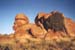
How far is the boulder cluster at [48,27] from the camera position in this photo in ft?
59.5

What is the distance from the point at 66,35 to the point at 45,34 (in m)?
1.44

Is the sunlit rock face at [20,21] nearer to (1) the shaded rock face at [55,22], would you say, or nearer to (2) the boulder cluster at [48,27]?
(2) the boulder cluster at [48,27]

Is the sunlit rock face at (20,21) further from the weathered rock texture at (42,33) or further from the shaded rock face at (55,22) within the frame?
the shaded rock face at (55,22)

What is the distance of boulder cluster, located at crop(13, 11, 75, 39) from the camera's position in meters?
18.1

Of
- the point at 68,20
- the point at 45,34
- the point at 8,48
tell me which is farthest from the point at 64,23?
the point at 8,48

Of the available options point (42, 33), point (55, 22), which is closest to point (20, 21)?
point (42, 33)

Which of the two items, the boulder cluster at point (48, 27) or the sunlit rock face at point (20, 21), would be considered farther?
the sunlit rock face at point (20, 21)

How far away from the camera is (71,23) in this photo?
62.7 ft

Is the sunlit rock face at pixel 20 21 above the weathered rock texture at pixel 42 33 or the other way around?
above

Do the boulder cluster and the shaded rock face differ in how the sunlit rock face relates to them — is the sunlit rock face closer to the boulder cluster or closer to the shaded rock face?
the boulder cluster

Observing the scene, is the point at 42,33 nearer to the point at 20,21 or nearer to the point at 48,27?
the point at 48,27

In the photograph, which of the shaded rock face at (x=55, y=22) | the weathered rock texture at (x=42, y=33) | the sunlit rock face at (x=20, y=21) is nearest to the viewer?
the weathered rock texture at (x=42, y=33)

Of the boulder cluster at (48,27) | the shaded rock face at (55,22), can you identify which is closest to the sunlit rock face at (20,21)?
the boulder cluster at (48,27)

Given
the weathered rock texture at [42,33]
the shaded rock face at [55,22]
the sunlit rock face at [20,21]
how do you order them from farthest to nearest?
the sunlit rock face at [20,21], the shaded rock face at [55,22], the weathered rock texture at [42,33]
